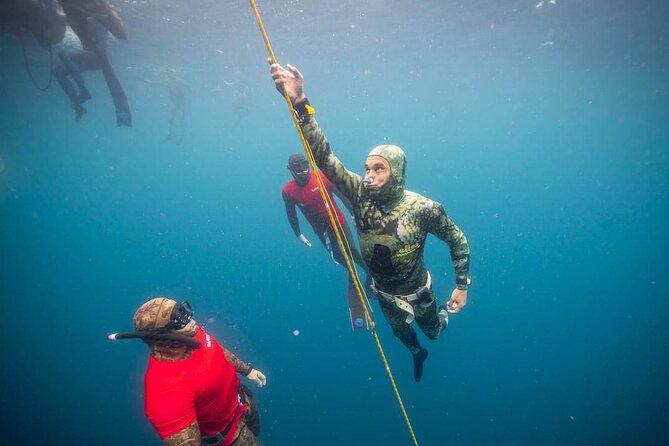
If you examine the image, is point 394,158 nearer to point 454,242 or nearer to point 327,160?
point 327,160

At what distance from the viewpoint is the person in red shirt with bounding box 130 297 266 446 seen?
2.35 meters

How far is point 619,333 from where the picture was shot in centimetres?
1338

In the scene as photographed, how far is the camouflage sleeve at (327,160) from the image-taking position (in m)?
2.44

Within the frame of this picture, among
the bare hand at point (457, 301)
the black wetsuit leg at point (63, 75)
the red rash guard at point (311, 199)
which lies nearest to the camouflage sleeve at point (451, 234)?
the bare hand at point (457, 301)

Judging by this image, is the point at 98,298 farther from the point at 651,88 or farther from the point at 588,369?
the point at 651,88

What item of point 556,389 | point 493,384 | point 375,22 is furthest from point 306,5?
point 556,389

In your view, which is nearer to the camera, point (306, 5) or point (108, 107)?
point (306, 5)

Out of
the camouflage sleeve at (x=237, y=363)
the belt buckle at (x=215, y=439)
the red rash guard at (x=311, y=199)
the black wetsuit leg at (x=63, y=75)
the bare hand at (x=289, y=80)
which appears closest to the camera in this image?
the bare hand at (x=289, y=80)

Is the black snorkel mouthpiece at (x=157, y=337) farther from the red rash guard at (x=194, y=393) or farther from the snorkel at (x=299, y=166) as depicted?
the snorkel at (x=299, y=166)

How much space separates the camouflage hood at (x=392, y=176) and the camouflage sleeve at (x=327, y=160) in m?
0.23

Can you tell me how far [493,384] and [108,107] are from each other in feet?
140

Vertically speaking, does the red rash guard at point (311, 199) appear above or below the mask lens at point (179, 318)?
above

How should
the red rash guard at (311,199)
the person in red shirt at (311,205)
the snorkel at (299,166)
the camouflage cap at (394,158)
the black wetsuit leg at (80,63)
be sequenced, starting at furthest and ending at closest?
1. the black wetsuit leg at (80,63)
2. the red rash guard at (311,199)
3. the person in red shirt at (311,205)
4. the snorkel at (299,166)
5. the camouflage cap at (394,158)

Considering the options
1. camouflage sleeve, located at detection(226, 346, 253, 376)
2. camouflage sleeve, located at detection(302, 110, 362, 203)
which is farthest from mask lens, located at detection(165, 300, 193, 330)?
camouflage sleeve, located at detection(302, 110, 362, 203)
